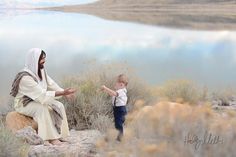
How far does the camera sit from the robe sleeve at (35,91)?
1059 cm

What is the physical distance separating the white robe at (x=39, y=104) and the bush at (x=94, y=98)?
1290mm

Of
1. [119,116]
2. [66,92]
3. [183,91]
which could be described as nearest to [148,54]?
[183,91]

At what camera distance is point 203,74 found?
2823 cm

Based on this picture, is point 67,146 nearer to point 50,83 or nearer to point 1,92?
point 50,83

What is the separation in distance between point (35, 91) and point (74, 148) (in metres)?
1.02

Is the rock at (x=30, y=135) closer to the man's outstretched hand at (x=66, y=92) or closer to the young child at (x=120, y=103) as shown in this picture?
the man's outstretched hand at (x=66, y=92)

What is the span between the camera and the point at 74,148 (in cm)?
1059

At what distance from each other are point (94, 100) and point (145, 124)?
6067mm

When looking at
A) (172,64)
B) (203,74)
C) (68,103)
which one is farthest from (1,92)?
(172,64)

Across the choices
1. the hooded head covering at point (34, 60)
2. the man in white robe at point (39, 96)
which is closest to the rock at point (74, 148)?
the man in white robe at point (39, 96)

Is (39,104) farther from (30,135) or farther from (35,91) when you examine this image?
(30,135)

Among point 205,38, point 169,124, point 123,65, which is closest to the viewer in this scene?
point 169,124

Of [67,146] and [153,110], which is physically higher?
[153,110]

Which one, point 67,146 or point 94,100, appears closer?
point 67,146
